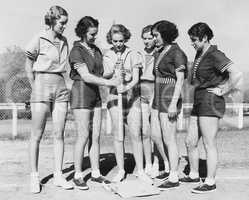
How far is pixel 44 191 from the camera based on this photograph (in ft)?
14.8

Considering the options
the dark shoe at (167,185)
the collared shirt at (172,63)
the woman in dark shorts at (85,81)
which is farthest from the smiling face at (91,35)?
the dark shoe at (167,185)

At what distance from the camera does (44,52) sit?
4.48 metres

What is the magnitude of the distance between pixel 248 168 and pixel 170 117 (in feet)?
6.55

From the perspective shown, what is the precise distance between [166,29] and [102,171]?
7.26 feet

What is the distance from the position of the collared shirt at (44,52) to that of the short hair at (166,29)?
1.15 m

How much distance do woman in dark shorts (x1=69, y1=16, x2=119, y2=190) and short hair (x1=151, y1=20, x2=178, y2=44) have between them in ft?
2.31

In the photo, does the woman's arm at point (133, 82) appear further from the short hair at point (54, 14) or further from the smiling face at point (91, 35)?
the short hair at point (54, 14)

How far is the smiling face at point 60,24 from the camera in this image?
4456 mm

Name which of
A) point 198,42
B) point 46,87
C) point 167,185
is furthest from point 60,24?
point 167,185

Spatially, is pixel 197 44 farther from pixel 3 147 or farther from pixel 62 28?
pixel 3 147

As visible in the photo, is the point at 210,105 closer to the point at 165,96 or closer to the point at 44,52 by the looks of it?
the point at 165,96

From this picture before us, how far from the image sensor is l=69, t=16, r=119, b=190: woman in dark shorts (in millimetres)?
4539

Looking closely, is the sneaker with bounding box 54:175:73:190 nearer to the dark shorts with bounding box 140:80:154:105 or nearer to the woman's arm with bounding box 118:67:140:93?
the woman's arm with bounding box 118:67:140:93

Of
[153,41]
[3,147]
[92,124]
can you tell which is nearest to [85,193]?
[92,124]
